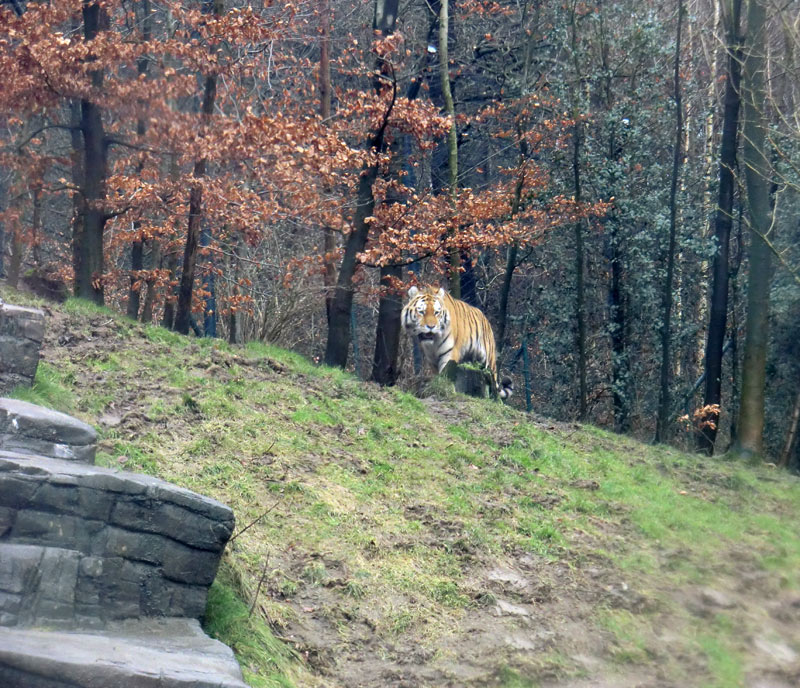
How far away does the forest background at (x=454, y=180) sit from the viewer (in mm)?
13734

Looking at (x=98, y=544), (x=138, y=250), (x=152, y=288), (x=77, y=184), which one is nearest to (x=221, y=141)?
(x=77, y=184)

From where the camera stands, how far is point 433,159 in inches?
827

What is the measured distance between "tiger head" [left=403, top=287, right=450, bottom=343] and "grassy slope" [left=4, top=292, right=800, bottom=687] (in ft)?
9.09

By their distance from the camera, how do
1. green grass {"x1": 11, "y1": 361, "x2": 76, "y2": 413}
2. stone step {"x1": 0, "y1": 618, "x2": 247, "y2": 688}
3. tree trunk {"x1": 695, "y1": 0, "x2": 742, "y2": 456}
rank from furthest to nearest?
tree trunk {"x1": 695, "y1": 0, "x2": 742, "y2": 456} < green grass {"x1": 11, "y1": 361, "x2": 76, "y2": 413} < stone step {"x1": 0, "y1": 618, "x2": 247, "y2": 688}

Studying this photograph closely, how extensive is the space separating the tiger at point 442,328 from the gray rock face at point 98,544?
30.3ft

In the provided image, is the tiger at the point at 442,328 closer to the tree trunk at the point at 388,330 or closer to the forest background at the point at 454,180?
the tree trunk at the point at 388,330

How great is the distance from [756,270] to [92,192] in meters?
9.92

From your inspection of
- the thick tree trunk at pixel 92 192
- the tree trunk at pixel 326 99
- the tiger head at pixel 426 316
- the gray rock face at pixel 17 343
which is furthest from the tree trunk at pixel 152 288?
the gray rock face at pixel 17 343

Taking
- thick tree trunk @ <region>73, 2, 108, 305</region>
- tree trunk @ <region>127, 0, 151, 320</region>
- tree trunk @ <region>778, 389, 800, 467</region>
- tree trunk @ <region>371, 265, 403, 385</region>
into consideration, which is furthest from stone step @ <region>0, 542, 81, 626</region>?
tree trunk @ <region>778, 389, 800, 467</region>

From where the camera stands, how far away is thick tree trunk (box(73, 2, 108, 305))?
14.3 metres

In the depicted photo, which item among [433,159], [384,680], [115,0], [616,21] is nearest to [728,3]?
[616,21]

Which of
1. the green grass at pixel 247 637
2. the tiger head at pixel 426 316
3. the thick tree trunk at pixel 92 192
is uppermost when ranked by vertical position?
the thick tree trunk at pixel 92 192

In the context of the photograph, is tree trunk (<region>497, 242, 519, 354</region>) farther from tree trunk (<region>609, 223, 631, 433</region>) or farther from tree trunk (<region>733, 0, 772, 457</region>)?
tree trunk (<region>733, 0, 772, 457</region>)

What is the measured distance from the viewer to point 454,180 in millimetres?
16359
